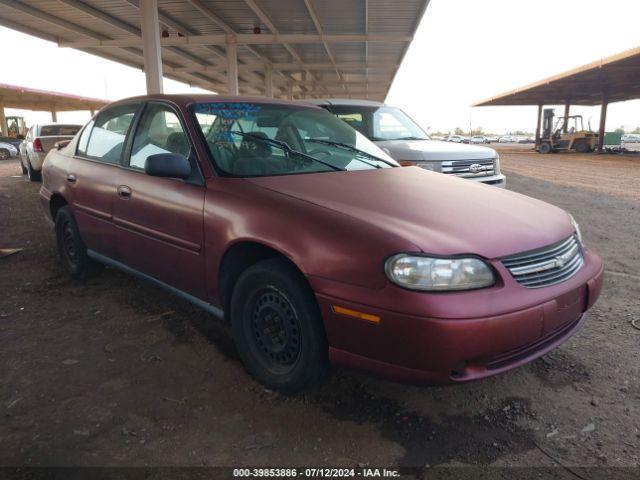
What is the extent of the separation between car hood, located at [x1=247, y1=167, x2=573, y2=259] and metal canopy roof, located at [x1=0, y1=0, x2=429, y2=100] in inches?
466

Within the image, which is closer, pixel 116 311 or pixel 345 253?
pixel 345 253

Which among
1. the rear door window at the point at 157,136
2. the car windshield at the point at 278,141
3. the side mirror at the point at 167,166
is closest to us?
the side mirror at the point at 167,166

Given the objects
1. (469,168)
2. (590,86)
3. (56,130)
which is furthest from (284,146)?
(590,86)

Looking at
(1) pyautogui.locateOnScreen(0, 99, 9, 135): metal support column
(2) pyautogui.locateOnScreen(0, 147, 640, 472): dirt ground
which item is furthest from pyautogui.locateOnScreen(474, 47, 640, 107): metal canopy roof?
(1) pyautogui.locateOnScreen(0, 99, 9, 135): metal support column

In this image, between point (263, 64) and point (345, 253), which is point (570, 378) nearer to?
point (345, 253)

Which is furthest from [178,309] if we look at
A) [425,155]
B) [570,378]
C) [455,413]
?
[425,155]

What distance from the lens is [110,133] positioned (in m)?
3.76

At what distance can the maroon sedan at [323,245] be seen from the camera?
199 cm

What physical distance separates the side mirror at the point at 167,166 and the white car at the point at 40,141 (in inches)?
Answer: 398

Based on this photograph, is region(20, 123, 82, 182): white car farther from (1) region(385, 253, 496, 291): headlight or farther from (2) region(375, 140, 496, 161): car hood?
(1) region(385, 253, 496, 291): headlight

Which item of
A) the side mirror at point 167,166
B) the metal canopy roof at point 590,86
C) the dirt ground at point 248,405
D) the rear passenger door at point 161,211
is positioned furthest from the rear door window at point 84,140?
the metal canopy roof at point 590,86

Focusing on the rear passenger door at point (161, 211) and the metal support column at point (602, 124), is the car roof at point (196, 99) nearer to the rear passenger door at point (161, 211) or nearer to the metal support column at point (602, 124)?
the rear passenger door at point (161, 211)

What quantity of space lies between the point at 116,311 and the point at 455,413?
260 cm

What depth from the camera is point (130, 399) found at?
97.0 inches
